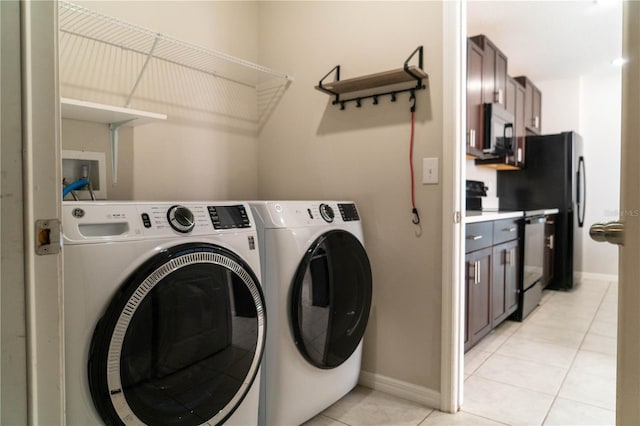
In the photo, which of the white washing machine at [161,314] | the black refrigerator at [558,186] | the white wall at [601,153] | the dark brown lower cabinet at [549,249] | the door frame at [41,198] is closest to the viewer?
the door frame at [41,198]

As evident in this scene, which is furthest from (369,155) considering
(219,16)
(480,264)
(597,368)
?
(597,368)

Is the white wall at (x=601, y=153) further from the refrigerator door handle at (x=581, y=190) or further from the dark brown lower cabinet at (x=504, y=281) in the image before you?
the dark brown lower cabinet at (x=504, y=281)

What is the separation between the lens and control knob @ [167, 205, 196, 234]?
4.00 ft

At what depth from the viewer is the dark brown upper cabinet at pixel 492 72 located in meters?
2.98

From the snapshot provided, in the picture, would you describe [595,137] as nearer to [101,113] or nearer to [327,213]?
[327,213]

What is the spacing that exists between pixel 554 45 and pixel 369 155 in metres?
2.81

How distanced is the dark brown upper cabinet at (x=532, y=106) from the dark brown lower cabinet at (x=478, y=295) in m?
2.46

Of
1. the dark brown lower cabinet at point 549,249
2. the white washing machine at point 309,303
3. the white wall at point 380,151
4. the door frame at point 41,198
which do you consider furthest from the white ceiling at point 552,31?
the door frame at point 41,198

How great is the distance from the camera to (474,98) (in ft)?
9.32

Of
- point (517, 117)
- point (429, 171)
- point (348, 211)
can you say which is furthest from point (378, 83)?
point (517, 117)

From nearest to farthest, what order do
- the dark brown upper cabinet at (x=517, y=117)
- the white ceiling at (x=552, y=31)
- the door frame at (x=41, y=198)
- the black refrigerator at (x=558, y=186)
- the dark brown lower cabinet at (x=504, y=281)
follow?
the door frame at (x=41, y=198) < the dark brown lower cabinet at (x=504, y=281) < the white ceiling at (x=552, y=31) < the dark brown upper cabinet at (x=517, y=117) < the black refrigerator at (x=558, y=186)

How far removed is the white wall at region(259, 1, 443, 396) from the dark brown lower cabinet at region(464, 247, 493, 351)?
528 mm

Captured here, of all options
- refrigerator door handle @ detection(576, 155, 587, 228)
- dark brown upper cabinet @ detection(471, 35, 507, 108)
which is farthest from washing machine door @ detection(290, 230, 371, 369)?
refrigerator door handle @ detection(576, 155, 587, 228)

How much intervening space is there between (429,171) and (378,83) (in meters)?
0.51
